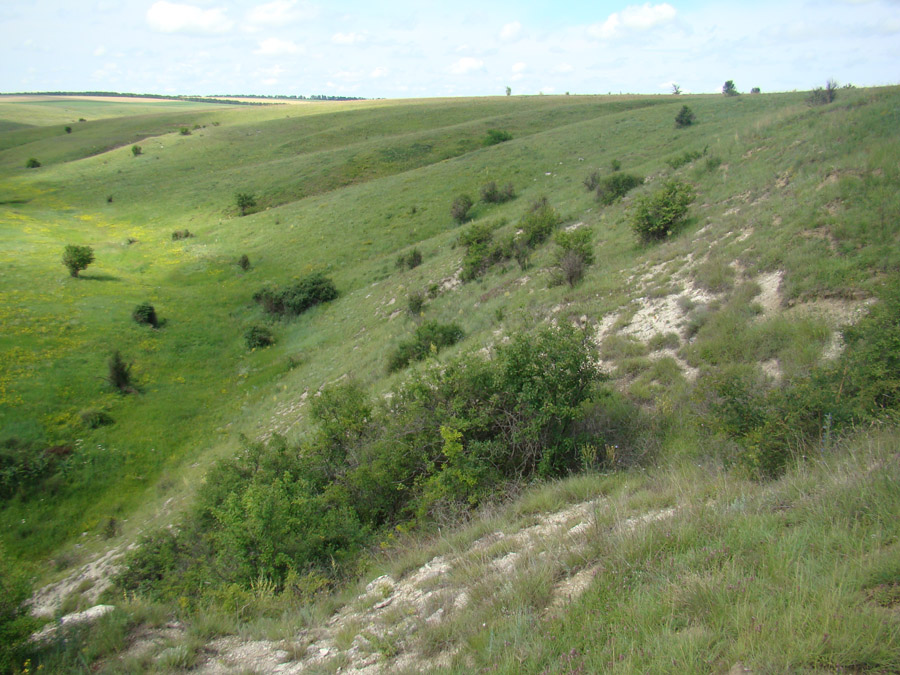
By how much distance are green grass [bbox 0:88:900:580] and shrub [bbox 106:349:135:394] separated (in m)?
0.56

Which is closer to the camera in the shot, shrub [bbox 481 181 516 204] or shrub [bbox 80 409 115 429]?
shrub [bbox 80 409 115 429]

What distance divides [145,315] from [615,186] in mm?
28557

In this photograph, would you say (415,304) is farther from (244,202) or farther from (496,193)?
(244,202)

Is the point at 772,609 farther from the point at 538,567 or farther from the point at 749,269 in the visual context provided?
the point at 749,269

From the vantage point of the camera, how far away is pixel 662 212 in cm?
1562

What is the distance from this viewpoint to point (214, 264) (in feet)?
121

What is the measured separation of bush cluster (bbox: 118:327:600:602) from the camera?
6840 millimetres

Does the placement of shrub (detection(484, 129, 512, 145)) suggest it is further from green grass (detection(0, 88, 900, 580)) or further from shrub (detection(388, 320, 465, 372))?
shrub (detection(388, 320, 465, 372))

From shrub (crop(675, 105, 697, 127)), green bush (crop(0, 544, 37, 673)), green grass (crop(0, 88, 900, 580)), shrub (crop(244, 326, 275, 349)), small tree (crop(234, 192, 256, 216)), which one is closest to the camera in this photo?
green bush (crop(0, 544, 37, 673))

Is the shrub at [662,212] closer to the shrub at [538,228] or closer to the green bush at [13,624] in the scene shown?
the shrub at [538,228]

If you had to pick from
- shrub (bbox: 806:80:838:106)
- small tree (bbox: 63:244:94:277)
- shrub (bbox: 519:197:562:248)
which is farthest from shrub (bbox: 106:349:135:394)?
shrub (bbox: 806:80:838:106)

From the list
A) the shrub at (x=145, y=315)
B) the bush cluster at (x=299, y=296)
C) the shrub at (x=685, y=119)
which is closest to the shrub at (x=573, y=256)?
the bush cluster at (x=299, y=296)

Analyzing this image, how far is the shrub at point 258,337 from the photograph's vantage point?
26828mm

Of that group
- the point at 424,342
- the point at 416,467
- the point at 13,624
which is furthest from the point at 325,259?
the point at 13,624
